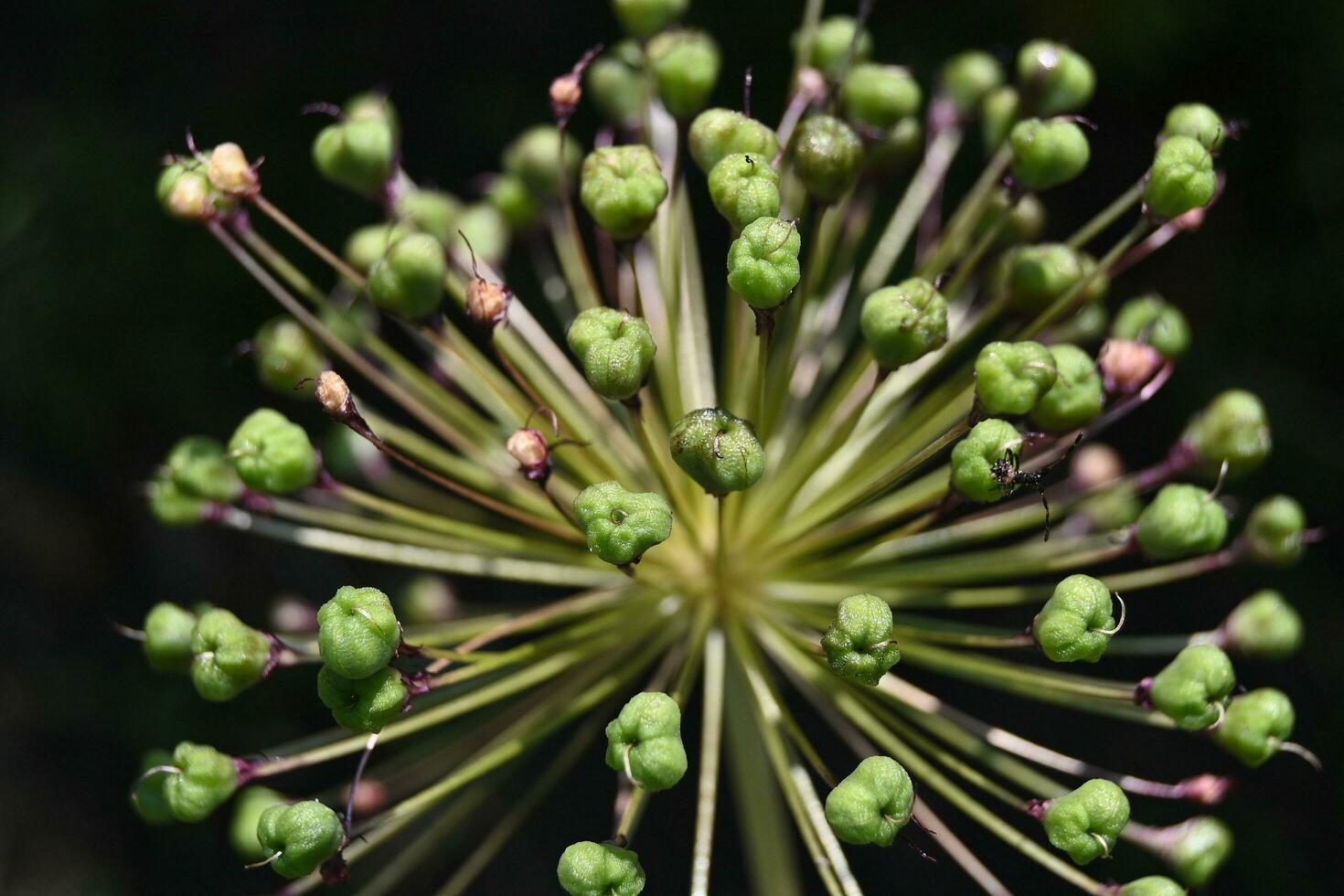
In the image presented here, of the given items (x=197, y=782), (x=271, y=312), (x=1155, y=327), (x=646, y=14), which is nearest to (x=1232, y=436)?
(x=1155, y=327)

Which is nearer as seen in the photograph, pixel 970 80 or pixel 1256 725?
pixel 1256 725

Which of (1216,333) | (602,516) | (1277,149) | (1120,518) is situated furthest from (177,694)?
(1277,149)

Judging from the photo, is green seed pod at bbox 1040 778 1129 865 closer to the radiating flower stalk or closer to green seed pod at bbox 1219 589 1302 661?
the radiating flower stalk

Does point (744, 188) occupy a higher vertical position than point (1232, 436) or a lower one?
higher

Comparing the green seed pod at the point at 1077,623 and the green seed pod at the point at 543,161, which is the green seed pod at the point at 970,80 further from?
the green seed pod at the point at 1077,623

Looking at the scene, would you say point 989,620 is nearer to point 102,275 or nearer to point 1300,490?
point 1300,490

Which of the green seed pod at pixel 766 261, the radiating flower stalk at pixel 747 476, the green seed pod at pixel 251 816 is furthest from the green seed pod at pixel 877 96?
the green seed pod at pixel 251 816

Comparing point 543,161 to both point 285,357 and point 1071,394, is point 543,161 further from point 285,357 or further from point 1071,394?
point 1071,394
